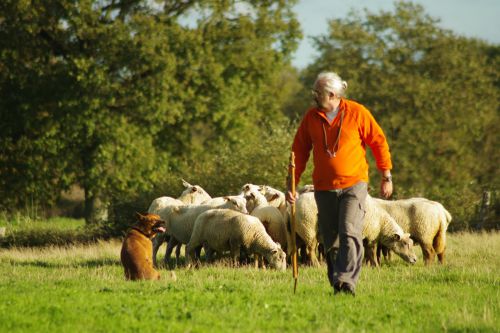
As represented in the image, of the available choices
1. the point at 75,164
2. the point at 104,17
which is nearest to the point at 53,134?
the point at 75,164

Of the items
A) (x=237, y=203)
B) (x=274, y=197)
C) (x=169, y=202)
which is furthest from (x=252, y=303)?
(x=169, y=202)

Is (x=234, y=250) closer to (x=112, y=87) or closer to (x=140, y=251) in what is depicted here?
(x=140, y=251)

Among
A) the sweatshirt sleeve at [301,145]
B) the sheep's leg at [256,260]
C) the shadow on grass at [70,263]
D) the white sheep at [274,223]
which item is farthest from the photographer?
the white sheep at [274,223]

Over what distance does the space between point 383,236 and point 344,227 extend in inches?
274

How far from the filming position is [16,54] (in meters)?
32.7

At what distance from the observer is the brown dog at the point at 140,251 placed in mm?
12477

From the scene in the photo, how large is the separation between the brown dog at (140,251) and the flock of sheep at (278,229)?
3217 mm

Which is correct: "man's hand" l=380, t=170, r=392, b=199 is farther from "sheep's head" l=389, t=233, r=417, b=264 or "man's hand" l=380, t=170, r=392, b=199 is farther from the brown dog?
"sheep's head" l=389, t=233, r=417, b=264

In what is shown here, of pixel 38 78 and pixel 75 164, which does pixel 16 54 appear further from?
pixel 75 164

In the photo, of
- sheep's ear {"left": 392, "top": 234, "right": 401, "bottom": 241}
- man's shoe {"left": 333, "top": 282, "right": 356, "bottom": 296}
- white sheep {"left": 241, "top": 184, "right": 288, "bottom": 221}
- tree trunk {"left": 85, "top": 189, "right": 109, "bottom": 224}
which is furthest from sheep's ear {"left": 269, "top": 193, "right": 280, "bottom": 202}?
tree trunk {"left": 85, "top": 189, "right": 109, "bottom": 224}

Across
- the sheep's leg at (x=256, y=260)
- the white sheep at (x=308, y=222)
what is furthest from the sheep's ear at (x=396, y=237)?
the sheep's leg at (x=256, y=260)

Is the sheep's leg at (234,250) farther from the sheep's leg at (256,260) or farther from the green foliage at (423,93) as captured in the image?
the green foliage at (423,93)

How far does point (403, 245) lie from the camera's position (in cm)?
1673

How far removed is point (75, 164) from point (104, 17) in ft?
18.5
